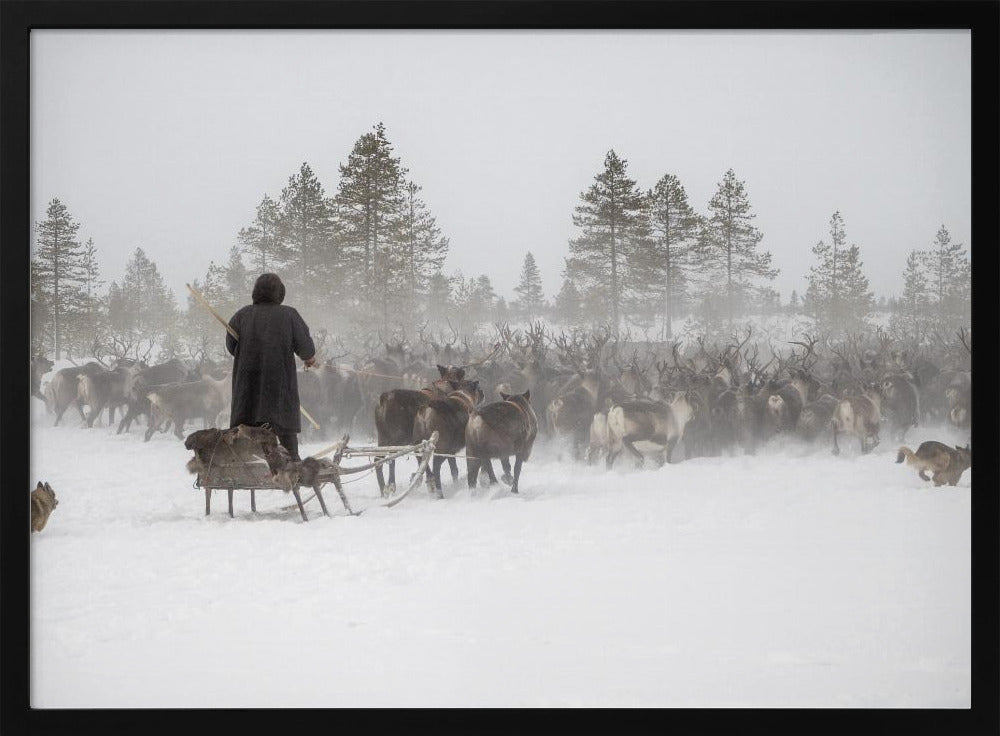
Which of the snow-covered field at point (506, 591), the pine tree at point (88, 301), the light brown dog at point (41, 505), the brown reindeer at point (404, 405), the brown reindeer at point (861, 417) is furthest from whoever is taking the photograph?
the brown reindeer at point (404, 405)

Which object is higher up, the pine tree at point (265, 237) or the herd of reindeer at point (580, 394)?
the pine tree at point (265, 237)

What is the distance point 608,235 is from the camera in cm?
585

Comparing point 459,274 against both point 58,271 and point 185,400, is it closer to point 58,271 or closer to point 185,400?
point 185,400

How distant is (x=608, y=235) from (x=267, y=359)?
2.32m

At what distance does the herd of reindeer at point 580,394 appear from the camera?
574 centimetres

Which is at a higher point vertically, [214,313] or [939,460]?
[214,313]

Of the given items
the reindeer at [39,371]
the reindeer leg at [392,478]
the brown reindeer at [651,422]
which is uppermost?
the reindeer at [39,371]

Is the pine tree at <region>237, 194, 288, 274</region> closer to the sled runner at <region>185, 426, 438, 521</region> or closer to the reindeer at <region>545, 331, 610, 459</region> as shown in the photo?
the sled runner at <region>185, 426, 438, 521</region>

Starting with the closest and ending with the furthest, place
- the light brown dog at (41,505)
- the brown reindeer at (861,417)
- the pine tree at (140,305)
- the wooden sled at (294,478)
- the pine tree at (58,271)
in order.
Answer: the light brown dog at (41,505)
the pine tree at (58,271)
the wooden sled at (294,478)
the pine tree at (140,305)
the brown reindeer at (861,417)

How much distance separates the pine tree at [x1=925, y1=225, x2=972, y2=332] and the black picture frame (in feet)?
3.05

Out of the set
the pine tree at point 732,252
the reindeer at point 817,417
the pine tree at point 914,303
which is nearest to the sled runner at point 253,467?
the pine tree at point 732,252

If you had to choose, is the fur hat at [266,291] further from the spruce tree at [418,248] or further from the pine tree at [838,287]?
the pine tree at [838,287]

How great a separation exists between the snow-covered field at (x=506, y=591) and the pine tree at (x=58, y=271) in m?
0.58

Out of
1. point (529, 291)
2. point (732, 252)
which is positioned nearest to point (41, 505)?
point (529, 291)
